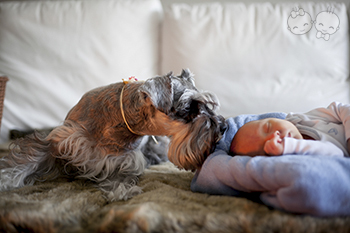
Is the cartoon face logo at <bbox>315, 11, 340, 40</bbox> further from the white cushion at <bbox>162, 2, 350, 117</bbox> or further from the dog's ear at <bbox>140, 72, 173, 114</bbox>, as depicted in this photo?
the dog's ear at <bbox>140, 72, 173, 114</bbox>

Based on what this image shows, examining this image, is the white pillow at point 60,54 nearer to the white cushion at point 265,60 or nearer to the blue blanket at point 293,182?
the white cushion at point 265,60

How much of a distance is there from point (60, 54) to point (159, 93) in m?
1.39

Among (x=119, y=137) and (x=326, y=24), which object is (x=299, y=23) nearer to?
(x=326, y=24)

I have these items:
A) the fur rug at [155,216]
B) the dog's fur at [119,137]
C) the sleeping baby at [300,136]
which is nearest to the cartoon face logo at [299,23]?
the sleeping baby at [300,136]

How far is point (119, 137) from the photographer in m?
1.37

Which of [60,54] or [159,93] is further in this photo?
[60,54]

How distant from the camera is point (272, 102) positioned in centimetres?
202

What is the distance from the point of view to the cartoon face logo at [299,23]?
2076 millimetres

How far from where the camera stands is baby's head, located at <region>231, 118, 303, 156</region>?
104 centimetres

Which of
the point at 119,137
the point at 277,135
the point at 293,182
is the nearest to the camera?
the point at 293,182

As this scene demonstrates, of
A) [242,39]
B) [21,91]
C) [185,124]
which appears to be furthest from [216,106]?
[21,91]

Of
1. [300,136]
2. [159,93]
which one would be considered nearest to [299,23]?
[300,136]

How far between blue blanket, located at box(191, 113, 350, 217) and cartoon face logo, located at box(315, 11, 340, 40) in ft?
5.33

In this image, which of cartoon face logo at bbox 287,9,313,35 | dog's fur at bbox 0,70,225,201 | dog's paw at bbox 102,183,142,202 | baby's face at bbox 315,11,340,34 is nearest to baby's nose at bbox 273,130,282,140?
dog's fur at bbox 0,70,225,201
